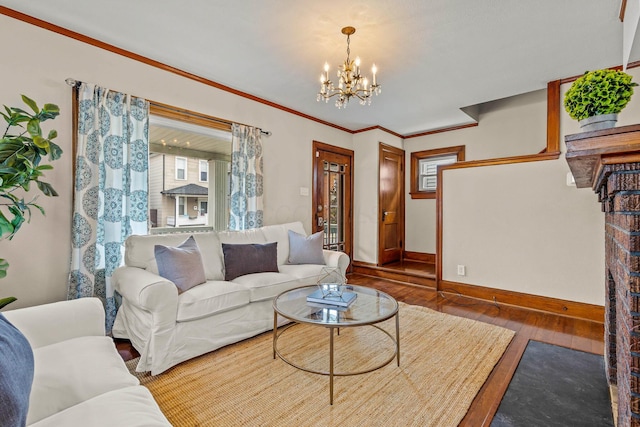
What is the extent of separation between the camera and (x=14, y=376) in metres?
A: 0.81

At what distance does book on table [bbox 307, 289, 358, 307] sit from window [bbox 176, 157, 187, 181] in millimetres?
2110

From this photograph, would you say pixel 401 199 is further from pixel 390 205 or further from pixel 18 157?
pixel 18 157

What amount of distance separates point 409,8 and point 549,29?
4.05 feet

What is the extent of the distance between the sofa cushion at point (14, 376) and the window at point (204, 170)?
2629mm

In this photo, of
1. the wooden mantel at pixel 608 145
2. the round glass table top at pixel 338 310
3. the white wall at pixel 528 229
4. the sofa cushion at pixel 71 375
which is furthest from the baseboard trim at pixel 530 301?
the sofa cushion at pixel 71 375

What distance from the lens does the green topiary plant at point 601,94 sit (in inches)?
47.9

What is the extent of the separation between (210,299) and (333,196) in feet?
10.1

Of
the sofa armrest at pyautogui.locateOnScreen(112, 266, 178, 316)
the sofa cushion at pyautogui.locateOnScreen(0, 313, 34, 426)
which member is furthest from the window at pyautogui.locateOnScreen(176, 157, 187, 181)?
the sofa cushion at pyautogui.locateOnScreen(0, 313, 34, 426)

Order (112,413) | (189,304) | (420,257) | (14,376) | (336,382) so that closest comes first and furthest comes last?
(14,376)
(112,413)
(336,382)
(189,304)
(420,257)

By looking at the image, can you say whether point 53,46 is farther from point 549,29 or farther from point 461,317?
point 461,317

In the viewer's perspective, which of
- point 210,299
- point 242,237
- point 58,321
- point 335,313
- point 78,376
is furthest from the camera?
point 242,237

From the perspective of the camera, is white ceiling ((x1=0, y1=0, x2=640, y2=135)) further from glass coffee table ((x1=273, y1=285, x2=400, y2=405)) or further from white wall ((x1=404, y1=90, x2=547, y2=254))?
glass coffee table ((x1=273, y1=285, x2=400, y2=405))

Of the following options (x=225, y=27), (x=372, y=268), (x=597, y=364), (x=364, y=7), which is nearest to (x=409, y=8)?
(x=364, y=7)

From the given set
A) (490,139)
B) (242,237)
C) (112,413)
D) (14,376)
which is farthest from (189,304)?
(490,139)
